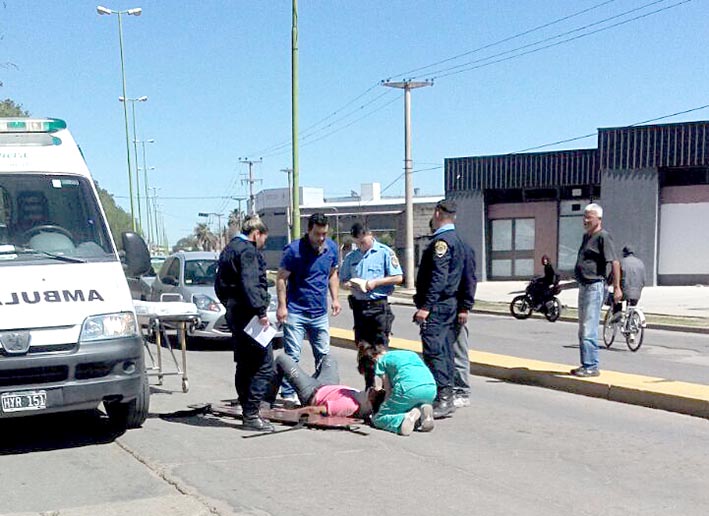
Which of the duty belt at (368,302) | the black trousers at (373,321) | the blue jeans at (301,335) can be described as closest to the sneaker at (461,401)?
the black trousers at (373,321)

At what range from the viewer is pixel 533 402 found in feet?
28.3

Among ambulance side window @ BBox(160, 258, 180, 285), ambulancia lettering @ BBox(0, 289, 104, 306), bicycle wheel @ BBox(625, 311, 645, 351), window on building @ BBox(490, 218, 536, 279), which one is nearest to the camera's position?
ambulancia lettering @ BBox(0, 289, 104, 306)

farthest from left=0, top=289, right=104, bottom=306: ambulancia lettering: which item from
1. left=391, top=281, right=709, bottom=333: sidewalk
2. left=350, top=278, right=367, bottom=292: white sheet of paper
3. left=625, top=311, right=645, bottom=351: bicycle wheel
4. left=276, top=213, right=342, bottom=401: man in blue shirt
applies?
left=391, top=281, right=709, bottom=333: sidewalk

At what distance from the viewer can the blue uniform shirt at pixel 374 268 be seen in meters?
8.59

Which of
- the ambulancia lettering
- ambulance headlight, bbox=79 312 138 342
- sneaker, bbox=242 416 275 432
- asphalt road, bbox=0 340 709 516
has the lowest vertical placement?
asphalt road, bbox=0 340 709 516

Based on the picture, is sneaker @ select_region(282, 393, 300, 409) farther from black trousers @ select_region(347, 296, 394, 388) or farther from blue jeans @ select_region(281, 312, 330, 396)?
black trousers @ select_region(347, 296, 394, 388)

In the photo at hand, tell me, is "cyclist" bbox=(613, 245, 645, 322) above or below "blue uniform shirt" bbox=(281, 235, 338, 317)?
below

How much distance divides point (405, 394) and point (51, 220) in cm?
341

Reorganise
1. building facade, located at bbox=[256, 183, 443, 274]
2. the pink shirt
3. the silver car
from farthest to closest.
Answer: building facade, located at bbox=[256, 183, 443, 274]
the silver car
the pink shirt

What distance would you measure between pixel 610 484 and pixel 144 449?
354cm

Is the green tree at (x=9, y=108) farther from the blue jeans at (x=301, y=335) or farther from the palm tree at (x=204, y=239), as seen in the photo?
the palm tree at (x=204, y=239)

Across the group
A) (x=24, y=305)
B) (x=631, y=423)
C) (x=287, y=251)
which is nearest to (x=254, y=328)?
(x=287, y=251)

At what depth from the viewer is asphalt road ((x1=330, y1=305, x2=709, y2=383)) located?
11.7 m

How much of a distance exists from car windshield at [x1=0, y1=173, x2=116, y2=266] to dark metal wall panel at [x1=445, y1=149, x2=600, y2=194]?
1196 inches
